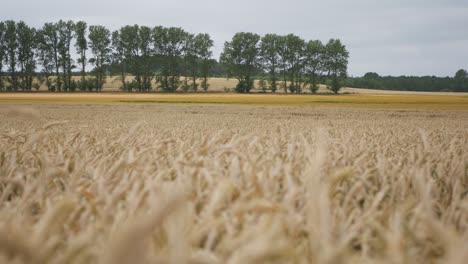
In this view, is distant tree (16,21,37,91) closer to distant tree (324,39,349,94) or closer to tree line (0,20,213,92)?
tree line (0,20,213,92)

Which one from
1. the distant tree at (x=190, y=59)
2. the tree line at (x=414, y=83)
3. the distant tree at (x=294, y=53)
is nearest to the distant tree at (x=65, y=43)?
the distant tree at (x=190, y=59)

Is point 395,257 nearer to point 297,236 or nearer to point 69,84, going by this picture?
point 297,236

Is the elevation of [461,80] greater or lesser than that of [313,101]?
greater

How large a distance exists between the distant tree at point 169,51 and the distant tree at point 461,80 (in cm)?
5723

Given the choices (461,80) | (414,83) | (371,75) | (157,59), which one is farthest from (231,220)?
(371,75)

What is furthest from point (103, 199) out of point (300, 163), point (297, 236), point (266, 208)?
point (300, 163)

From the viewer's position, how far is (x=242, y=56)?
65562mm

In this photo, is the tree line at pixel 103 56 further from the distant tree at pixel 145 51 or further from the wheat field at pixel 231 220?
the wheat field at pixel 231 220

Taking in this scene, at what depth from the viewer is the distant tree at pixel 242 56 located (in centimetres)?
6456

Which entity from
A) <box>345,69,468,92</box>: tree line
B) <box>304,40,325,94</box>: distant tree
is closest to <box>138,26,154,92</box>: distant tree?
<box>304,40,325,94</box>: distant tree

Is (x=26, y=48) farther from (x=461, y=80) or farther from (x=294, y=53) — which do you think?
(x=461, y=80)

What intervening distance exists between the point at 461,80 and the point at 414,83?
1017cm

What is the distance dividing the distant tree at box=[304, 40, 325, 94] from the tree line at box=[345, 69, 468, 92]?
2502 centimetres

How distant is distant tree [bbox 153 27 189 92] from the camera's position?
6209 centimetres
